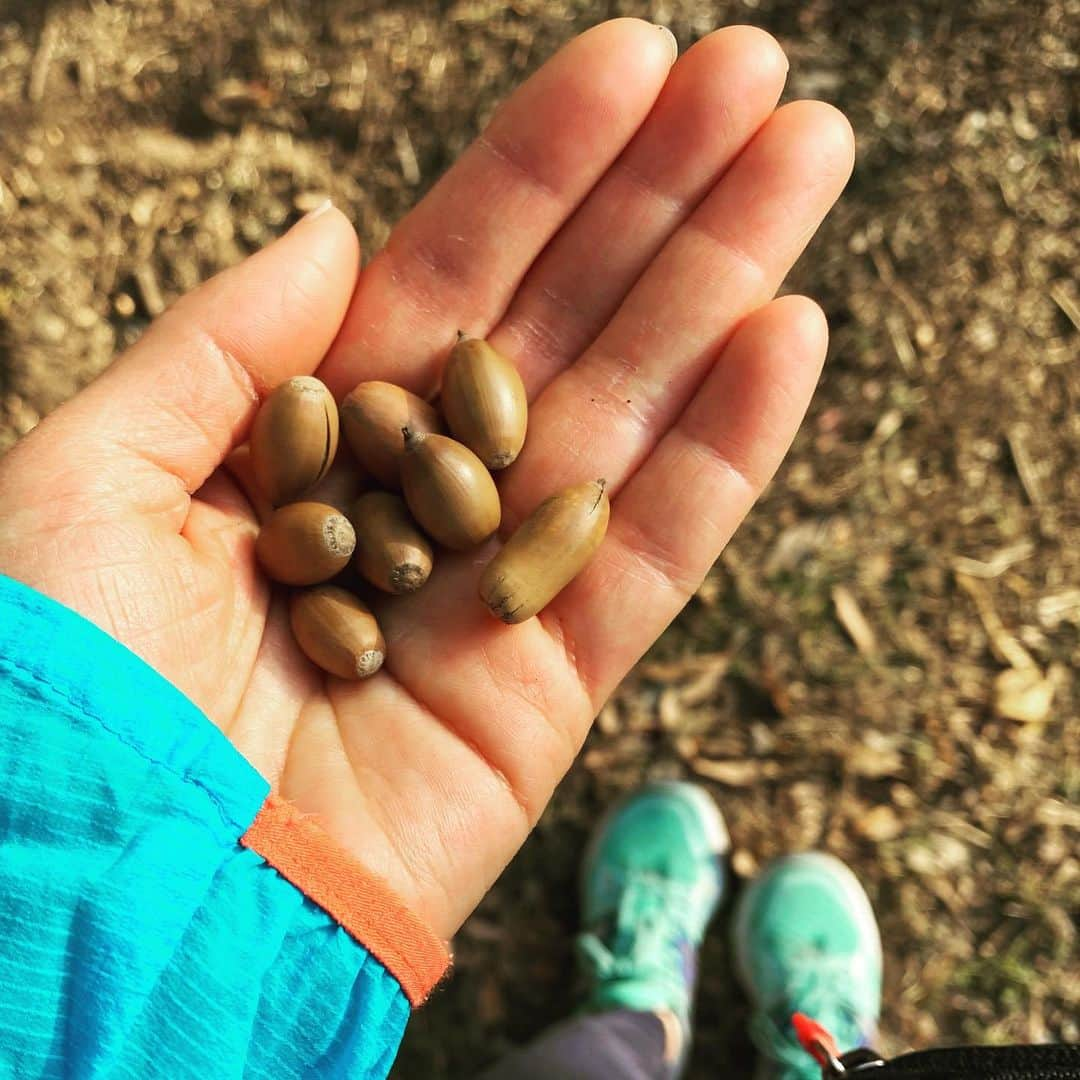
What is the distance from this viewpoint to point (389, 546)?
308cm

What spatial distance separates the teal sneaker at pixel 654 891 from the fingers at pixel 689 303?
1.75 meters

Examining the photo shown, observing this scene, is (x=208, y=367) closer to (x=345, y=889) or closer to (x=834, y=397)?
(x=345, y=889)

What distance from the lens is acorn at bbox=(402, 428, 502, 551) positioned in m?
3.07

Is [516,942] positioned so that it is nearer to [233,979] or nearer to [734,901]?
[734,901]

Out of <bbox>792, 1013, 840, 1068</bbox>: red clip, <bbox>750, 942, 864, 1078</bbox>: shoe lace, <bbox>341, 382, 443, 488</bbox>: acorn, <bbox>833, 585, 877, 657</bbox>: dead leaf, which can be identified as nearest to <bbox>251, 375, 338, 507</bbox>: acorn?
<bbox>341, 382, 443, 488</bbox>: acorn

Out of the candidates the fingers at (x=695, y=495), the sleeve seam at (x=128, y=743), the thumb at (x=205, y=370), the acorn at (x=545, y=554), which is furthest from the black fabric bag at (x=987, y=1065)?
the thumb at (x=205, y=370)

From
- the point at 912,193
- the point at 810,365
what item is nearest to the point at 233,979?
the point at 810,365

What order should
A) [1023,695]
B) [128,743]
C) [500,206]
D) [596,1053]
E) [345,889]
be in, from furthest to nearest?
[1023,695], [596,1053], [500,206], [345,889], [128,743]

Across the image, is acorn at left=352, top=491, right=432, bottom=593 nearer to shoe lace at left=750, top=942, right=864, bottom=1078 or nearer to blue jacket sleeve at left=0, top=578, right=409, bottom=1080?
blue jacket sleeve at left=0, top=578, right=409, bottom=1080

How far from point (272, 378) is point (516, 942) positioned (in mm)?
2599

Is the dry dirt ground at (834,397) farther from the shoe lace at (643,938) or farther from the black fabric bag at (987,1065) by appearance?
the black fabric bag at (987,1065)

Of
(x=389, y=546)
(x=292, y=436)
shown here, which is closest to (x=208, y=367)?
(x=292, y=436)

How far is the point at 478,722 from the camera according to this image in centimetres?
291

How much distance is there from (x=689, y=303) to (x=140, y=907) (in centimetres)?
222
